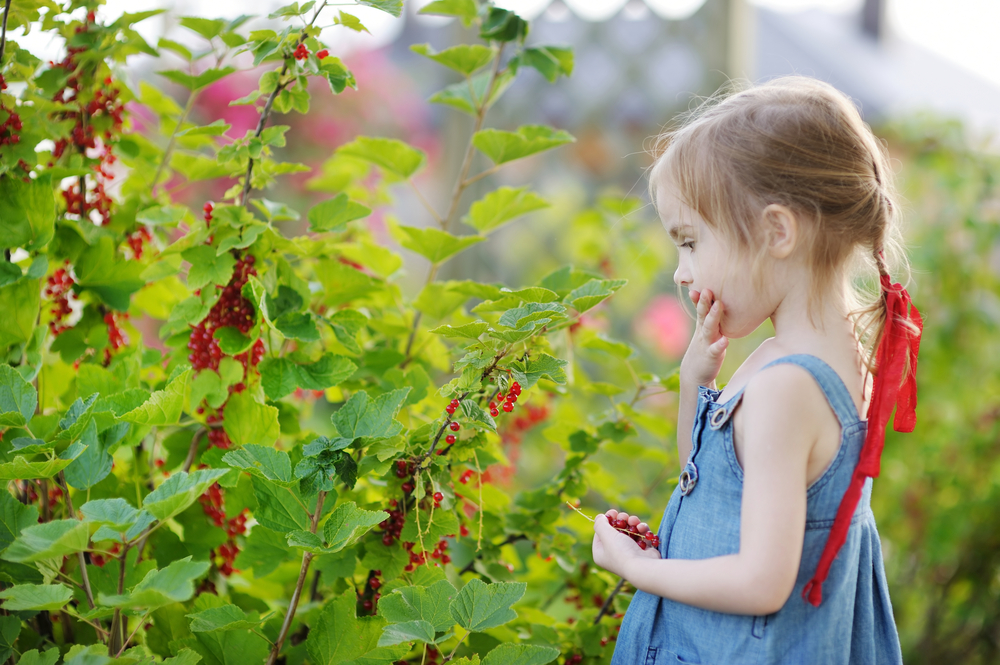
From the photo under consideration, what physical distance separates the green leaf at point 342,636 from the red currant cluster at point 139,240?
545mm

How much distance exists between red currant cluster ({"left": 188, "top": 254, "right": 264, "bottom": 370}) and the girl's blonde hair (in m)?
0.49

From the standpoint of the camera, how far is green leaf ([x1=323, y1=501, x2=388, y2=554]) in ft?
2.05

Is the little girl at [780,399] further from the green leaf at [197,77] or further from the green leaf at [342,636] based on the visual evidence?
the green leaf at [197,77]

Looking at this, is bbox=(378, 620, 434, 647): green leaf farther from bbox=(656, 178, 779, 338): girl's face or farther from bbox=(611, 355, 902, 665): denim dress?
bbox=(656, 178, 779, 338): girl's face

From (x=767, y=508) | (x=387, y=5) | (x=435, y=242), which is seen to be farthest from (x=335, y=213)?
(x=767, y=508)

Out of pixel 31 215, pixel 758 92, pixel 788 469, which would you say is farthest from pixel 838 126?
pixel 31 215

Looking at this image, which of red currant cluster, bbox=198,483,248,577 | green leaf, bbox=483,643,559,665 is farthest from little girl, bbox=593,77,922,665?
red currant cluster, bbox=198,483,248,577

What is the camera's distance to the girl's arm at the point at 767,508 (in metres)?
0.63

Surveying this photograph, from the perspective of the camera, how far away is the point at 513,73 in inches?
39.7

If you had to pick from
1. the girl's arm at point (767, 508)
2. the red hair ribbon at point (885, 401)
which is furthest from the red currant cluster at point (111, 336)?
the red hair ribbon at point (885, 401)

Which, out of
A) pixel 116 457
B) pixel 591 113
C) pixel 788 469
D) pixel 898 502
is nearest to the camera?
pixel 788 469

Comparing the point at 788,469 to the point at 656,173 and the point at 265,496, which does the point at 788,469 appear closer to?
the point at 656,173

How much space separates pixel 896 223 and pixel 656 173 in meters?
0.26

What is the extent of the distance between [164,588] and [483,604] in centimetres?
26
